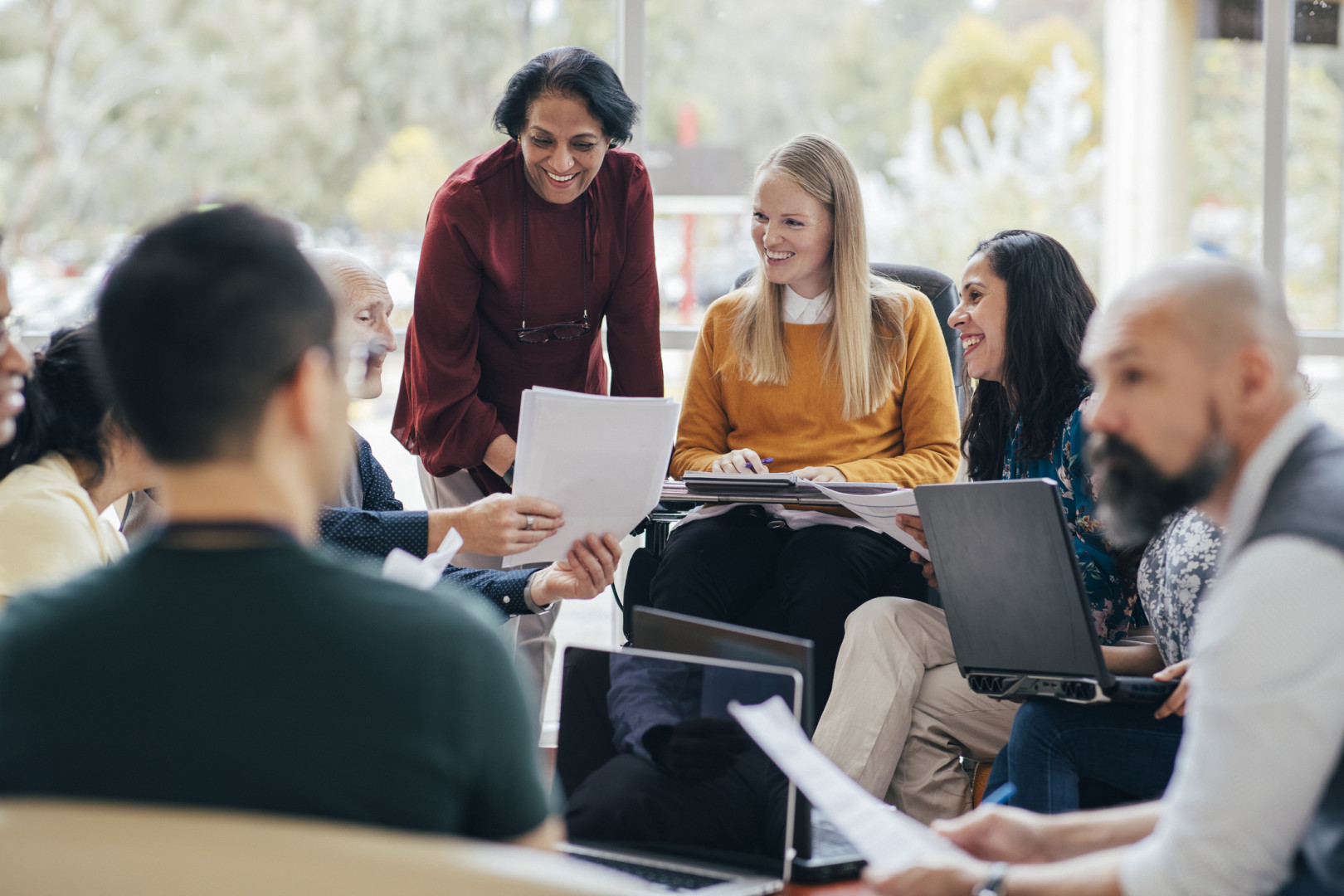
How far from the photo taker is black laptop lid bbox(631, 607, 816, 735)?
4.56 ft

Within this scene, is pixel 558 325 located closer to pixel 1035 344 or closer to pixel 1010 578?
pixel 1035 344

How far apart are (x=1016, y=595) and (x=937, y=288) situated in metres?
1.37

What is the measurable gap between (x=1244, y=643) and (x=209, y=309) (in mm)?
875

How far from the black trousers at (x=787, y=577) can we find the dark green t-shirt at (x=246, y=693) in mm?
1596

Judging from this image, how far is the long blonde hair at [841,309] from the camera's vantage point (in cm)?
274

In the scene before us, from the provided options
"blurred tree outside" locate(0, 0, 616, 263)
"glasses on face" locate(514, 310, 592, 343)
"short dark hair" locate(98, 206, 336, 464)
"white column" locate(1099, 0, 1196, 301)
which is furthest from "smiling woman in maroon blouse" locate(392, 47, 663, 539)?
"white column" locate(1099, 0, 1196, 301)

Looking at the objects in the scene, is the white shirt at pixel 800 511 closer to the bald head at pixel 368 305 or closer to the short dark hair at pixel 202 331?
the bald head at pixel 368 305

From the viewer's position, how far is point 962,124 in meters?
4.38

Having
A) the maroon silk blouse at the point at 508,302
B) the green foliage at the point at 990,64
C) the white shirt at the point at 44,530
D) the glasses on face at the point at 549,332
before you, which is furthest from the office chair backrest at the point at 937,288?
the white shirt at the point at 44,530

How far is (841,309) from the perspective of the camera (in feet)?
9.11

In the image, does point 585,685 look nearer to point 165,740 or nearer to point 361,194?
point 165,740

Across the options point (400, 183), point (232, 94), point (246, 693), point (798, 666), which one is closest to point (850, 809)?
point (798, 666)

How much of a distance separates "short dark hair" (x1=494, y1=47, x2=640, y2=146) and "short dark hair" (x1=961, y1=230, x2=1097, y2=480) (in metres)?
0.84

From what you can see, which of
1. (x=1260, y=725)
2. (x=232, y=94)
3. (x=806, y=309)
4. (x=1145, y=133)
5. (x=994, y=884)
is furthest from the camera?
(x=1145, y=133)
